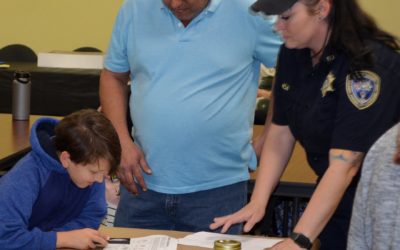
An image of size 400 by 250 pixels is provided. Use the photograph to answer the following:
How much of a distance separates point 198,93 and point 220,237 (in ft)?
1.60

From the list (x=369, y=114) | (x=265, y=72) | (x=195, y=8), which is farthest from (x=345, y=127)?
(x=265, y=72)

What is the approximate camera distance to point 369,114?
1.84m

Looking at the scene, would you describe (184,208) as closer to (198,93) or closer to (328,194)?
(198,93)

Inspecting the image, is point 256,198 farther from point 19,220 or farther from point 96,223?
point 19,220

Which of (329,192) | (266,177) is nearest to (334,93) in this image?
(329,192)

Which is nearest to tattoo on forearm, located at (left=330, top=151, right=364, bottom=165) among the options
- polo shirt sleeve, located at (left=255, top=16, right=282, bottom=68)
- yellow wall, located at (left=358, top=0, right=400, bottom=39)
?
polo shirt sleeve, located at (left=255, top=16, right=282, bottom=68)

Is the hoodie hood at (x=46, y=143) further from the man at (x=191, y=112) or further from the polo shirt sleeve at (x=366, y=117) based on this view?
the polo shirt sleeve at (x=366, y=117)

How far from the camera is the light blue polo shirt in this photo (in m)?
2.37

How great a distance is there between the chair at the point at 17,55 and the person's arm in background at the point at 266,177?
4.54m

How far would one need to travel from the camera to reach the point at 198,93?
2.37m

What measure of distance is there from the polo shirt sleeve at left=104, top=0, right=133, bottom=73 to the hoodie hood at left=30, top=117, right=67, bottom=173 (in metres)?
0.40

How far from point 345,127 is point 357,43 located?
23cm

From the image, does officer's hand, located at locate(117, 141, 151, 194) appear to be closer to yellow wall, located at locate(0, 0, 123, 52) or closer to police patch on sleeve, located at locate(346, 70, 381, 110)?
police patch on sleeve, located at locate(346, 70, 381, 110)

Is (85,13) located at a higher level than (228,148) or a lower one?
lower
